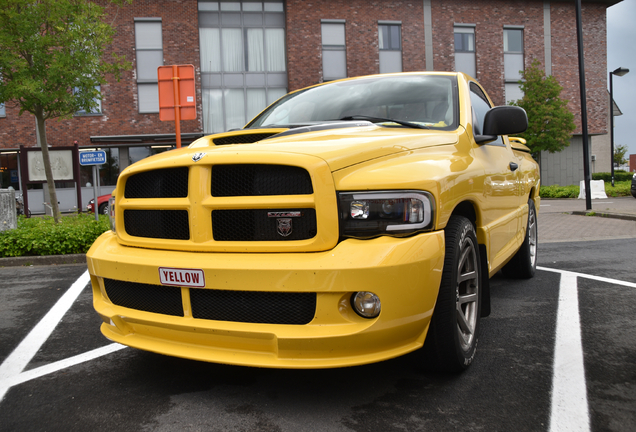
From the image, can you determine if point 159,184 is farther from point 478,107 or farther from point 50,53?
point 50,53

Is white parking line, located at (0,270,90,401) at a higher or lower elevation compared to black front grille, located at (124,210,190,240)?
lower

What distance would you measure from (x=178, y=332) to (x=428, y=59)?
26.9 meters


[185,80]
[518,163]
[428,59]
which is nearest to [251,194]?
[518,163]

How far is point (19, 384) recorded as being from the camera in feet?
9.23

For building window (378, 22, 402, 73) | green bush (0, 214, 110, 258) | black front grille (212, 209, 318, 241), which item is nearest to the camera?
black front grille (212, 209, 318, 241)

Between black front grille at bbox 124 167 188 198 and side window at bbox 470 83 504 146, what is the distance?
2020 mm

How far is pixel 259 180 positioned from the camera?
2.33 m

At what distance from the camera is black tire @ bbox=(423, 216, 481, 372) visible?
2453 mm

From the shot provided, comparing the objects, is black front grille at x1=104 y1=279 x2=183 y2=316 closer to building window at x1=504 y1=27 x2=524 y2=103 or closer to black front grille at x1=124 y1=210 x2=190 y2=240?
black front grille at x1=124 y1=210 x2=190 y2=240

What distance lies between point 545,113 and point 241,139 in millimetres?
25821

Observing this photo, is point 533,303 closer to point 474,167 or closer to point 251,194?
point 474,167

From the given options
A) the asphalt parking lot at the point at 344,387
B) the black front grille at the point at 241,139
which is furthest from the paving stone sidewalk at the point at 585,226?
the black front grille at the point at 241,139

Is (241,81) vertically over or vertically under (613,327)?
over

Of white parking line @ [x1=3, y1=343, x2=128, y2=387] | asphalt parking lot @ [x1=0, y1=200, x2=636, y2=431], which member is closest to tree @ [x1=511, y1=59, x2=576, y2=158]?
asphalt parking lot @ [x1=0, y1=200, x2=636, y2=431]
